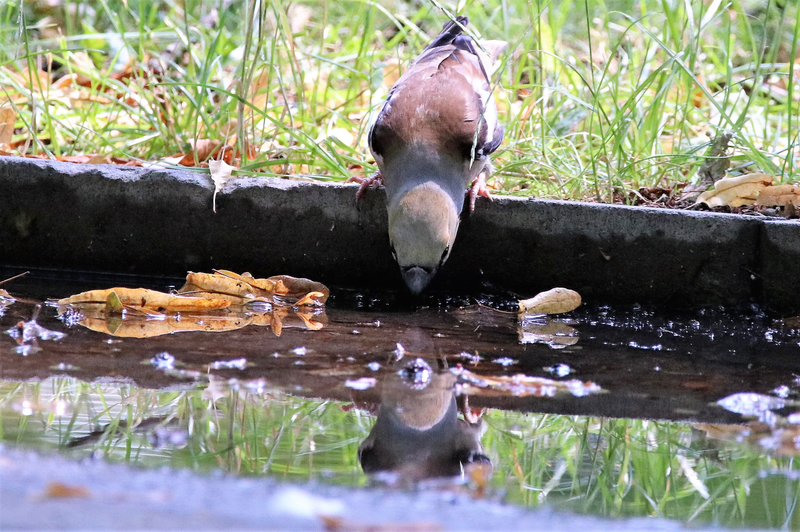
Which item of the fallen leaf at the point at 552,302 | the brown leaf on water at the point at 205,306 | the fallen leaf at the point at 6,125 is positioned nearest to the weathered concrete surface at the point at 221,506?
the brown leaf on water at the point at 205,306

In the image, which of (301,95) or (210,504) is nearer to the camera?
(210,504)

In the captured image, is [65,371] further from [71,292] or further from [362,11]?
[362,11]

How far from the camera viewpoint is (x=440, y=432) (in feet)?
7.35

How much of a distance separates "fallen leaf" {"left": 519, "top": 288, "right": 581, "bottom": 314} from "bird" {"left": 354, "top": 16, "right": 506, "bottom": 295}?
0.40 metres

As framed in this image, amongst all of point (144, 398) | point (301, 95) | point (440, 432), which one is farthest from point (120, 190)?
point (440, 432)

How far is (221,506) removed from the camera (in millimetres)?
A: 1474

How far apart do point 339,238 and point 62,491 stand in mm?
A: 2729

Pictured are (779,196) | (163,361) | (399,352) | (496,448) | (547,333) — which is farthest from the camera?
(779,196)

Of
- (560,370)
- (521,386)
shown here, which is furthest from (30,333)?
(560,370)

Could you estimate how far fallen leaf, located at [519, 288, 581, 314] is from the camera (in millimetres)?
3748

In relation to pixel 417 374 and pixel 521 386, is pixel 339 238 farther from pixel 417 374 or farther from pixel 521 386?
pixel 521 386

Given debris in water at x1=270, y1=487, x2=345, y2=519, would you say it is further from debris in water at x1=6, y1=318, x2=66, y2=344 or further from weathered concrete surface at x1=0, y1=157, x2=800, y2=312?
weathered concrete surface at x1=0, y1=157, x2=800, y2=312

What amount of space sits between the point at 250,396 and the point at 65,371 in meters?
0.57

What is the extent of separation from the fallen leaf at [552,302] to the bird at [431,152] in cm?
40
